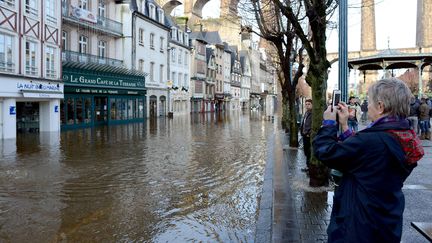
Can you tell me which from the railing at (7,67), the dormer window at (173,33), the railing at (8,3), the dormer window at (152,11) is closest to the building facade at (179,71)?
the dormer window at (173,33)

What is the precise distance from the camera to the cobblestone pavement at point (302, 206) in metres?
5.15

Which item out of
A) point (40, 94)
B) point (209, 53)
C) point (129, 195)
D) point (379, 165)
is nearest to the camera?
point (379, 165)

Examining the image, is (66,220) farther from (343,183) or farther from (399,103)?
(399,103)

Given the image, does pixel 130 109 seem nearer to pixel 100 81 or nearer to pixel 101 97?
pixel 101 97

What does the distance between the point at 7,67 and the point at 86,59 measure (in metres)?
9.88

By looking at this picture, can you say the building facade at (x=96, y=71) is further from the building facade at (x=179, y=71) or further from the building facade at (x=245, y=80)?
the building facade at (x=245, y=80)

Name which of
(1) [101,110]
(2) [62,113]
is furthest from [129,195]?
(1) [101,110]

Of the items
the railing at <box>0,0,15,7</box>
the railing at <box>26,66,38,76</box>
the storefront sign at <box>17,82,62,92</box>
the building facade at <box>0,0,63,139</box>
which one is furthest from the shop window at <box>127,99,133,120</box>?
the railing at <box>0,0,15,7</box>

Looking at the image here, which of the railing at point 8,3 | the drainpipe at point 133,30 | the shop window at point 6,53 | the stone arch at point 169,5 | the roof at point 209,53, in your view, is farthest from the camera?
the stone arch at point 169,5

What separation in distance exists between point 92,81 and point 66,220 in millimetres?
24513

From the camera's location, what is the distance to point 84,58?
2925 centimetres

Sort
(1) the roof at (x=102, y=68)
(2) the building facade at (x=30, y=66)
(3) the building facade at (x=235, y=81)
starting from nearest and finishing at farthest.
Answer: (2) the building facade at (x=30, y=66), (1) the roof at (x=102, y=68), (3) the building facade at (x=235, y=81)

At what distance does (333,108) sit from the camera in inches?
112

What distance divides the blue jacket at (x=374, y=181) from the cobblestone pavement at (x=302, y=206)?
8.08ft
